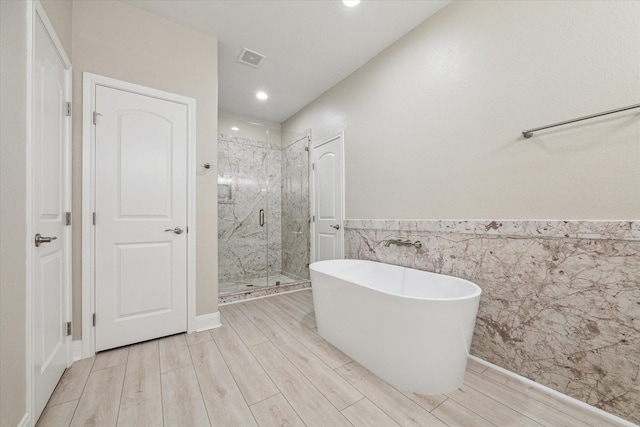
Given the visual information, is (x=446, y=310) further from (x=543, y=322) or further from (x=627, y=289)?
(x=627, y=289)

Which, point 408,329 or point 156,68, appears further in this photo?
point 156,68

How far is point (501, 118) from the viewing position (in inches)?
68.8

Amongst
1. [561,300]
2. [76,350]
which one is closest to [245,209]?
[76,350]

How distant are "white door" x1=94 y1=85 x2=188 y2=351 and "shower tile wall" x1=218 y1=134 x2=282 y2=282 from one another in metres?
1.55

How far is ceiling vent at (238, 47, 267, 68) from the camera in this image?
2634 millimetres

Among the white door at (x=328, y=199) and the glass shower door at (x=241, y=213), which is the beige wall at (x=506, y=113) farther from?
the glass shower door at (x=241, y=213)

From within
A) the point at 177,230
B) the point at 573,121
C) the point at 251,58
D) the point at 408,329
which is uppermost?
the point at 251,58

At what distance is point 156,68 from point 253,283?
2.81 metres

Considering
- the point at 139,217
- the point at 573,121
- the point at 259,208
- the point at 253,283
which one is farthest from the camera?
the point at 259,208

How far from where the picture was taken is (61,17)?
1669 mm

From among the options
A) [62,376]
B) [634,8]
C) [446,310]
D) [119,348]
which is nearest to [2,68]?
[62,376]

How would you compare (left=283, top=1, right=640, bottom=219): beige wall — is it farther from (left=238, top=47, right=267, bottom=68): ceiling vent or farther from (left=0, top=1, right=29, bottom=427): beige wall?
(left=0, top=1, right=29, bottom=427): beige wall

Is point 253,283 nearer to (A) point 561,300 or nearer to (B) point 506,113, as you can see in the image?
(A) point 561,300

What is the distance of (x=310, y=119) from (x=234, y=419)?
11.6 ft
